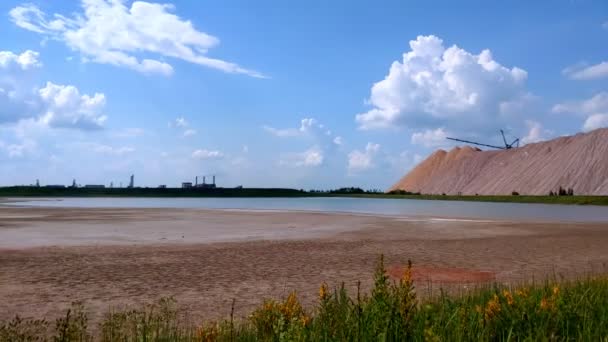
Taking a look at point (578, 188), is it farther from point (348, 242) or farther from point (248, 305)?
point (248, 305)

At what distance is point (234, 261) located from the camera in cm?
1667

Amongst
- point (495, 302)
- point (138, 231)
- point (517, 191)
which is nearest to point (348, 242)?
point (138, 231)

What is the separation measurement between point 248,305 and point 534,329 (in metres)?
6.14

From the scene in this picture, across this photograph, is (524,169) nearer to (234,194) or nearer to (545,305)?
(234,194)

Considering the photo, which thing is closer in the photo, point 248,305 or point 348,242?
point 248,305

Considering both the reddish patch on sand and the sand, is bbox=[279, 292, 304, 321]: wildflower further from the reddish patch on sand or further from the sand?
the sand

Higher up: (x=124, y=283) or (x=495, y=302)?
(x=495, y=302)

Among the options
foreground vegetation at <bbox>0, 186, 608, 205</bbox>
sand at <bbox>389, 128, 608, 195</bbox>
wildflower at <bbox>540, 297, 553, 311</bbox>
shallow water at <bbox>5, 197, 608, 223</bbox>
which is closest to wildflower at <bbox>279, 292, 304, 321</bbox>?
wildflower at <bbox>540, 297, 553, 311</bbox>

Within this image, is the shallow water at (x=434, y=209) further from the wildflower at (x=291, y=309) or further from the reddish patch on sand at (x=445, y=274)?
the wildflower at (x=291, y=309)

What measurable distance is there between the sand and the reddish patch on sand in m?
98.9

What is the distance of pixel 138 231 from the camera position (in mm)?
27438

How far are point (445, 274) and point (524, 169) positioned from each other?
124 m

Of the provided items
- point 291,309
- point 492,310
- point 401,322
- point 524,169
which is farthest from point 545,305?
point 524,169

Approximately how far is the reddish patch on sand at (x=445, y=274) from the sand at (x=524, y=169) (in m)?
98.9
